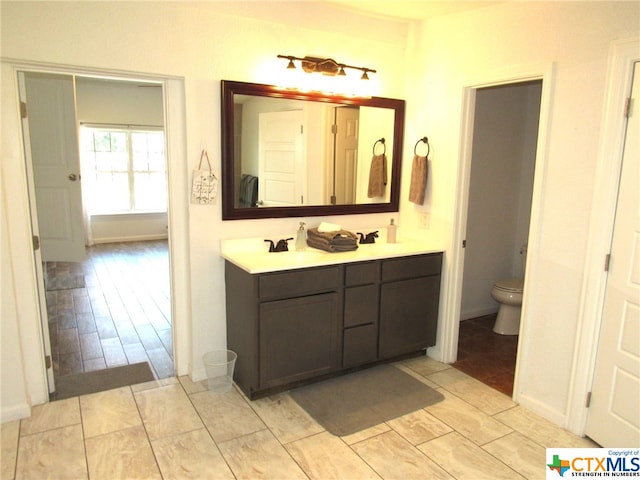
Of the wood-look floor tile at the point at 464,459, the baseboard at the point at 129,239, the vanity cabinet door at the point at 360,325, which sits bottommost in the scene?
the wood-look floor tile at the point at 464,459

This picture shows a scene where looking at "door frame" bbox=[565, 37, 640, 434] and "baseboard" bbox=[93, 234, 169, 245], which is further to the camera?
"baseboard" bbox=[93, 234, 169, 245]

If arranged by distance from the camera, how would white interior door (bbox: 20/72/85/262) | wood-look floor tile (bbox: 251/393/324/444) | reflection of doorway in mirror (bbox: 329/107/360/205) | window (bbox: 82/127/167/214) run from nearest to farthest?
wood-look floor tile (bbox: 251/393/324/444) → reflection of doorway in mirror (bbox: 329/107/360/205) → white interior door (bbox: 20/72/85/262) → window (bbox: 82/127/167/214)

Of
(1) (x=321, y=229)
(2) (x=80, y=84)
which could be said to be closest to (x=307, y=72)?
(1) (x=321, y=229)

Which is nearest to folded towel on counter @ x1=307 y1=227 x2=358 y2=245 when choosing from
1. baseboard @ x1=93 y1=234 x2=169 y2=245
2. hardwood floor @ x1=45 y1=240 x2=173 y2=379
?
hardwood floor @ x1=45 y1=240 x2=173 y2=379

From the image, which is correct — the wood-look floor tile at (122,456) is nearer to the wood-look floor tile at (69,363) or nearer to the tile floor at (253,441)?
the tile floor at (253,441)

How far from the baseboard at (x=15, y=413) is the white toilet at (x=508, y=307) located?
11.7 ft

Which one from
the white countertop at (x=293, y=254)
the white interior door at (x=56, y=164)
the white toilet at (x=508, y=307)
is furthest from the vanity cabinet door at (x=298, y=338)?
the white interior door at (x=56, y=164)

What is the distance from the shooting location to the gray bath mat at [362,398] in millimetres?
2672

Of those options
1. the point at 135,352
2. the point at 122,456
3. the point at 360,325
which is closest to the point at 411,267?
the point at 360,325

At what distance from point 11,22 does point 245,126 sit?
1.33 metres

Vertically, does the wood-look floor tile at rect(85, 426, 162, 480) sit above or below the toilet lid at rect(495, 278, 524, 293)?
below

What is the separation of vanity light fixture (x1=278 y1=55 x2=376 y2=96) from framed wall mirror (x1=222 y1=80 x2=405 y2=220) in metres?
0.06

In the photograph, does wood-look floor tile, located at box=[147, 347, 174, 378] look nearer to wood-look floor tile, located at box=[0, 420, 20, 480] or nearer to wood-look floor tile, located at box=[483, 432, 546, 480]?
wood-look floor tile, located at box=[0, 420, 20, 480]

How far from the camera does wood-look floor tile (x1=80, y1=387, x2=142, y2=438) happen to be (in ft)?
8.42
